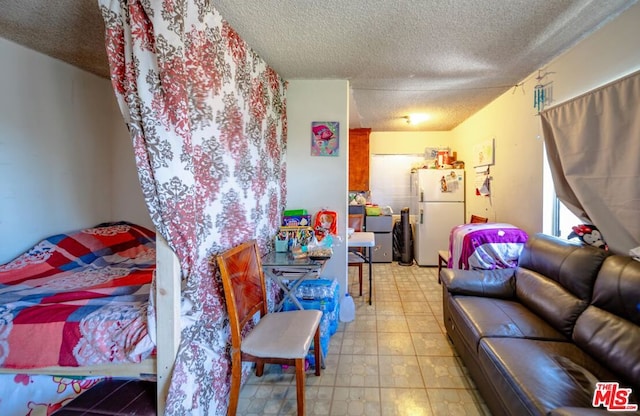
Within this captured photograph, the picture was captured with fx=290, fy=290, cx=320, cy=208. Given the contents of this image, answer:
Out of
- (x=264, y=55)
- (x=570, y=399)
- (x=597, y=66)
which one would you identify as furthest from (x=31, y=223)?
(x=597, y=66)

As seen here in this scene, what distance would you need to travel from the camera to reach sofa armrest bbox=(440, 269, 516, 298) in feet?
7.57

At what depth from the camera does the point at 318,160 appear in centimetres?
293

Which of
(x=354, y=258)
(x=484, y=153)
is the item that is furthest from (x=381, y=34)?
(x=484, y=153)

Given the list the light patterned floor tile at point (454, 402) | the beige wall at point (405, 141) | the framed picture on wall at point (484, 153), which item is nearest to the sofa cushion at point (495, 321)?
the light patterned floor tile at point (454, 402)

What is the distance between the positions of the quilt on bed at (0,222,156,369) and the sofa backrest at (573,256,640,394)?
84.4 inches

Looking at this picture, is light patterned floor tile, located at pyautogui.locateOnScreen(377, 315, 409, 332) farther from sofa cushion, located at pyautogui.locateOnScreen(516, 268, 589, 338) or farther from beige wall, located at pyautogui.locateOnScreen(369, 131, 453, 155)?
beige wall, located at pyautogui.locateOnScreen(369, 131, 453, 155)

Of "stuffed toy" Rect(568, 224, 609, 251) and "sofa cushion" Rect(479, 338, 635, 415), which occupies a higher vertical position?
"stuffed toy" Rect(568, 224, 609, 251)

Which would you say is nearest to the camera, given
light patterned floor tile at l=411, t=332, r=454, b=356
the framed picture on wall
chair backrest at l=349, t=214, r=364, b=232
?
light patterned floor tile at l=411, t=332, r=454, b=356

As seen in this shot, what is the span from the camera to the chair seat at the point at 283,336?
1519mm

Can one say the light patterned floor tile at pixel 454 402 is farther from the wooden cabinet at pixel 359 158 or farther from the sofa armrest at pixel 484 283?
the wooden cabinet at pixel 359 158

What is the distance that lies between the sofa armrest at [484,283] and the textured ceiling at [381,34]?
1765 mm

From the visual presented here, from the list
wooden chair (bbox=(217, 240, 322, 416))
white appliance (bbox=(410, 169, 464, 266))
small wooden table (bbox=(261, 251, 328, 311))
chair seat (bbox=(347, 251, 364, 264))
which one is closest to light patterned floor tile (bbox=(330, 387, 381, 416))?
wooden chair (bbox=(217, 240, 322, 416))

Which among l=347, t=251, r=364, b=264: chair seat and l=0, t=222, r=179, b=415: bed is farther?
→ l=347, t=251, r=364, b=264: chair seat

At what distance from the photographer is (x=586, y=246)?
186cm
